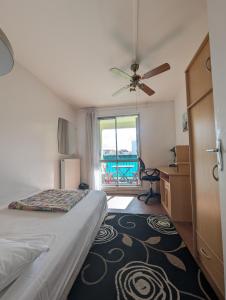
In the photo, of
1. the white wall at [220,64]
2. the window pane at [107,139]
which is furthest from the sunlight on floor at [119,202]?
the white wall at [220,64]

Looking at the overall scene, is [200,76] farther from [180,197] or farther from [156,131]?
[156,131]

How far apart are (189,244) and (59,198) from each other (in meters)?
1.70

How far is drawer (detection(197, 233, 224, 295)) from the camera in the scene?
120 centimetres

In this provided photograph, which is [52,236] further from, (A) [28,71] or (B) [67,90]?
(B) [67,90]

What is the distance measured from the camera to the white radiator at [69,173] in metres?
3.80

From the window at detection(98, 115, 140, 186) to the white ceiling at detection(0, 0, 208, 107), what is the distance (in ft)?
6.11

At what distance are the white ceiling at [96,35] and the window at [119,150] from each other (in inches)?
73.3

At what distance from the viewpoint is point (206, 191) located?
4.64ft

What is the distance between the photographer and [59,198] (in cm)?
210

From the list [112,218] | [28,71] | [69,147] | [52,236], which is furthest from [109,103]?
[52,236]

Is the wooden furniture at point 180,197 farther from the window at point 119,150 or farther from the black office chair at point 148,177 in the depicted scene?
the window at point 119,150

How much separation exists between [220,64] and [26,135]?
110 inches

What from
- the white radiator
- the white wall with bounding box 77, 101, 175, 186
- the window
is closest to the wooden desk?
the white wall with bounding box 77, 101, 175, 186

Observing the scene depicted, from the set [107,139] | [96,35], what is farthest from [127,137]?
[96,35]
